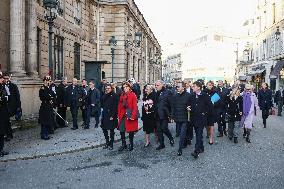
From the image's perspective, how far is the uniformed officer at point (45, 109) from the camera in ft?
36.1

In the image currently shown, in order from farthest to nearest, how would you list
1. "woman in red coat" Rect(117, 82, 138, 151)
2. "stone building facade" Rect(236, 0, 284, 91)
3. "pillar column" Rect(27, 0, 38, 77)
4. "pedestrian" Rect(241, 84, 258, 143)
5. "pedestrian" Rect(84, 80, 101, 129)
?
"stone building facade" Rect(236, 0, 284, 91)
"pillar column" Rect(27, 0, 38, 77)
"pedestrian" Rect(84, 80, 101, 129)
"pedestrian" Rect(241, 84, 258, 143)
"woman in red coat" Rect(117, 82, 138, 151)

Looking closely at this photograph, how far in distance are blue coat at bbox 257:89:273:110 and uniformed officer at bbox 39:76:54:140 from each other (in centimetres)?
903

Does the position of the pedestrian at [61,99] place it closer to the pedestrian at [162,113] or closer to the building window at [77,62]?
the pedestrian at [162,113]

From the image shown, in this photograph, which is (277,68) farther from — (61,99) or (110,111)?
(110,111)

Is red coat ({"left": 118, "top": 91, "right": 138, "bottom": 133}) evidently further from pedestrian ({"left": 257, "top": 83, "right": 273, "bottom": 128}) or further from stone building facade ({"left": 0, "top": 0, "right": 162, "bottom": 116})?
pedestrian ({"left": 257, "top": 83, "right": 273, "bottom": 128})

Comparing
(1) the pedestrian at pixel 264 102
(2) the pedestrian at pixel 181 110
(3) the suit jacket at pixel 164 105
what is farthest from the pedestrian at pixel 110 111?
(1) the pedestrian at pixel 264 102

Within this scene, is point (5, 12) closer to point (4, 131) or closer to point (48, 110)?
point (48, 110)

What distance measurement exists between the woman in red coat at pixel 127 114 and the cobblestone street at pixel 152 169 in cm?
54

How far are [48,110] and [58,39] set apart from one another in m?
9.63

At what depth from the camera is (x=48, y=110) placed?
11.2m

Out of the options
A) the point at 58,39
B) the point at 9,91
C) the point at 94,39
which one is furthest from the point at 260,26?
the point at 9,91

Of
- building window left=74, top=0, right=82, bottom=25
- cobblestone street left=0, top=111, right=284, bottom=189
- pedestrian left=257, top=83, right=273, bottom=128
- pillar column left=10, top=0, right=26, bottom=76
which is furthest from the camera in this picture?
building window left=74, top=0, right=82, bottom=25

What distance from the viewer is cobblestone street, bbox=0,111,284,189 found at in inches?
255

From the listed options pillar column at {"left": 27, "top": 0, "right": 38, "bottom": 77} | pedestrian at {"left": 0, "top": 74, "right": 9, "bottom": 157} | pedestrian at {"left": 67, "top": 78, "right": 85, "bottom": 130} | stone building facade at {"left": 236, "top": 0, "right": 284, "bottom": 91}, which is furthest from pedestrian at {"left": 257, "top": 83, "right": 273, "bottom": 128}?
stone building facade at {"left": 236, "top": 0, "right": 284, "bottom": 91}
